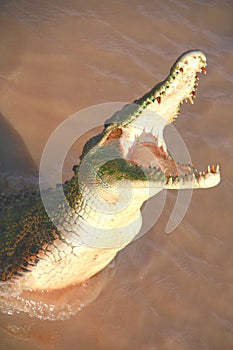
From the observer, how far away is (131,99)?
4.75m

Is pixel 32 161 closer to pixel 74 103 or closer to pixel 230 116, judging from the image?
pixel 74 103

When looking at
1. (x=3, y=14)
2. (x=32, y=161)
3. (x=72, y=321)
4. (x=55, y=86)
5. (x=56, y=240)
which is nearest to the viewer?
(x=56, y=240)

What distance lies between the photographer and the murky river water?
143 inches

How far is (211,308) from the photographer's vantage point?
12.2 ft

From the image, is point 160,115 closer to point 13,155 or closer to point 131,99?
point 131,99

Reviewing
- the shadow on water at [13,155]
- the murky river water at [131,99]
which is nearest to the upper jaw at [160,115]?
the murky river water at [131,99]

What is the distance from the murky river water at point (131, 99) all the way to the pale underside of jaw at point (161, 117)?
0.94m

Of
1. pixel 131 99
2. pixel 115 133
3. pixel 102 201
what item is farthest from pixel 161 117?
pixel 131 99

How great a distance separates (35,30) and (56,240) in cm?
240

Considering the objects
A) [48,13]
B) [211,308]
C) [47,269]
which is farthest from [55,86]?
[211,308]

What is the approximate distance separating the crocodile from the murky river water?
34 centimetres

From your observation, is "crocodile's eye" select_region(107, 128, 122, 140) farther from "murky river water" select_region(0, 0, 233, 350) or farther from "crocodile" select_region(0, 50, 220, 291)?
"murky river water" select_region(0, 0, 233, 350)

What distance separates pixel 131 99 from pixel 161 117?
4.74ft

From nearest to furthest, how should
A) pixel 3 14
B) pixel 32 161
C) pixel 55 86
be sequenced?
1. pixel 32 161
2. pixel 55 86
3. pixel 3 14
